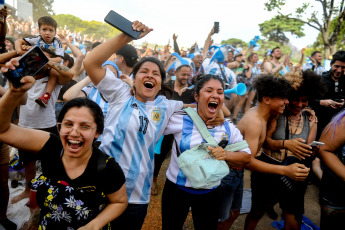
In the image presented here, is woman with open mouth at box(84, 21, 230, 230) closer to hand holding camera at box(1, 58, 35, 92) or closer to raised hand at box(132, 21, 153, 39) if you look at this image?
raised hand at box(132, 21, 153, 39)

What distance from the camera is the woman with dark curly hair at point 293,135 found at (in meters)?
2.41

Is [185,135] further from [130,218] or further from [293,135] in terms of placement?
[293,135]

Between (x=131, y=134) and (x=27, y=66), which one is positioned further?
(x=131, y=134)

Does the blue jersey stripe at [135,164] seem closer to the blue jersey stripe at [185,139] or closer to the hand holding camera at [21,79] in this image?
the blue jersey stripe at [185,139]

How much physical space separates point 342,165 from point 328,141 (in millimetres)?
253

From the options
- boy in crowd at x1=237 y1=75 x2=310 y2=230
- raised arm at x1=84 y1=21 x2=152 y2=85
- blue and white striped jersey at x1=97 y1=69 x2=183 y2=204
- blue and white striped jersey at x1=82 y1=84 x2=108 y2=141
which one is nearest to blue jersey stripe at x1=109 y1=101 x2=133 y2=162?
blue and white striped jersey at x1=97 y1=69 x2=183 y2=204

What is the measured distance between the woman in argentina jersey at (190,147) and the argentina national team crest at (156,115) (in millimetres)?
177

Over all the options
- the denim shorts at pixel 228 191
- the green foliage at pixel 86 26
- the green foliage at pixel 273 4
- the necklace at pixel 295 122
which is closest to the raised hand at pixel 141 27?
the denim shorts at pixel 228 191

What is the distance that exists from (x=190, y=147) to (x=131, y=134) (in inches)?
22.4

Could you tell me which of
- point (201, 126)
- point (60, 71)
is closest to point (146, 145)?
point (201, 126)

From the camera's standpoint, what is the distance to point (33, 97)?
302cm

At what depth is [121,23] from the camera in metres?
1.56

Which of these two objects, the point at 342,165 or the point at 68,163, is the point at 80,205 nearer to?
the point at 68,163

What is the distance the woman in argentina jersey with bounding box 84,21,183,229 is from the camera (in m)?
1.67
